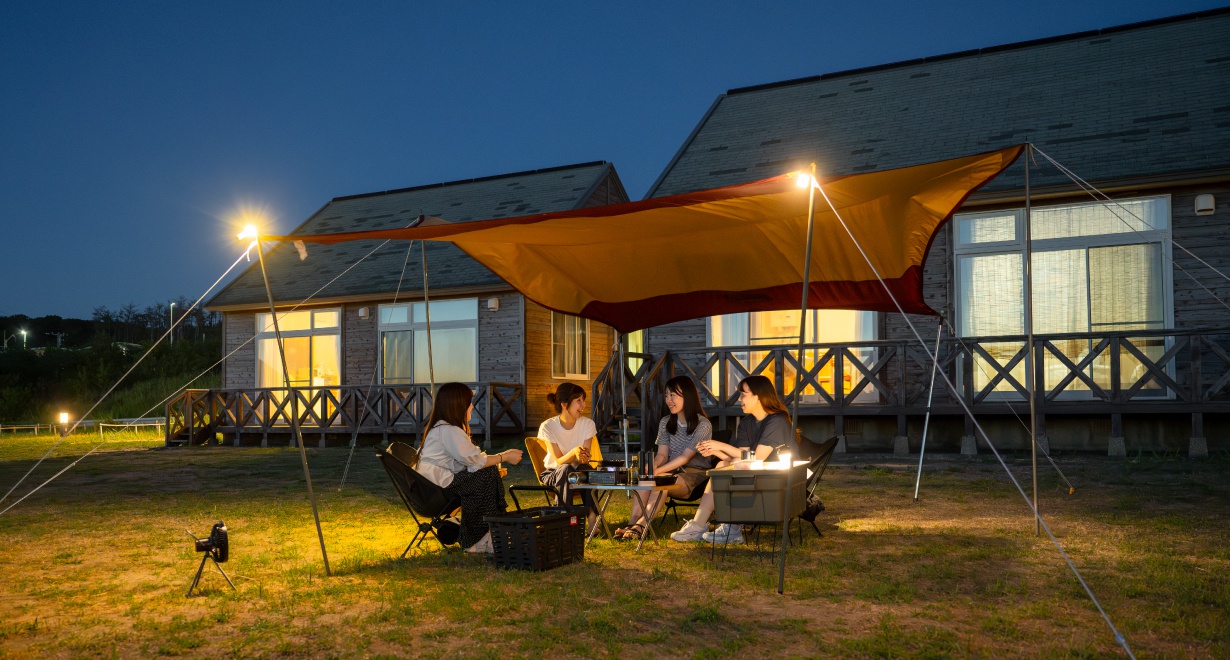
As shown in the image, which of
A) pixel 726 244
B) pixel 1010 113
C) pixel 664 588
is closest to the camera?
pixel 664 588

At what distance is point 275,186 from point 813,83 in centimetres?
8201

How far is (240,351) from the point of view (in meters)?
19.2

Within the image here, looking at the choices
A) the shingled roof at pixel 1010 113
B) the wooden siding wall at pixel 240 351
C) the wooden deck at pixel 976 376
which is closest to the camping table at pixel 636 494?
Result: the wooden deck at pixel 976 376

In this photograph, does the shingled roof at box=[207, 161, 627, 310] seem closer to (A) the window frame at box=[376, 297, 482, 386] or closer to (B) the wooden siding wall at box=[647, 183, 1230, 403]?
(A) the window frame at box=[376, 297, 482, 386]

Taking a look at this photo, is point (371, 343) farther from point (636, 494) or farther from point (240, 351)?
point (636, 494)

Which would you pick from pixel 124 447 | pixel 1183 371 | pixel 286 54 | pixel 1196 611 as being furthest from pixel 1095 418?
pixel 286 54

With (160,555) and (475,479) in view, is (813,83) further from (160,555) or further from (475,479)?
(160,555)

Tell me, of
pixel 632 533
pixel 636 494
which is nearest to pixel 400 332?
pixel 632 533

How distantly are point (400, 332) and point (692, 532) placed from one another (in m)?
12.2

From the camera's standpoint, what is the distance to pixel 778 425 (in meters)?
6.08

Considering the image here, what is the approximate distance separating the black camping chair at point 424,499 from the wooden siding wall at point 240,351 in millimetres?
14272

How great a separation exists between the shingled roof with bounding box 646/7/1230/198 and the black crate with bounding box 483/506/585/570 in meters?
8.28

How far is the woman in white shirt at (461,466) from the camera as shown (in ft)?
19.4

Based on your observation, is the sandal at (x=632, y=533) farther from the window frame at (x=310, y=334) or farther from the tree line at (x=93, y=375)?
the tree line at (x=93, y=375)
